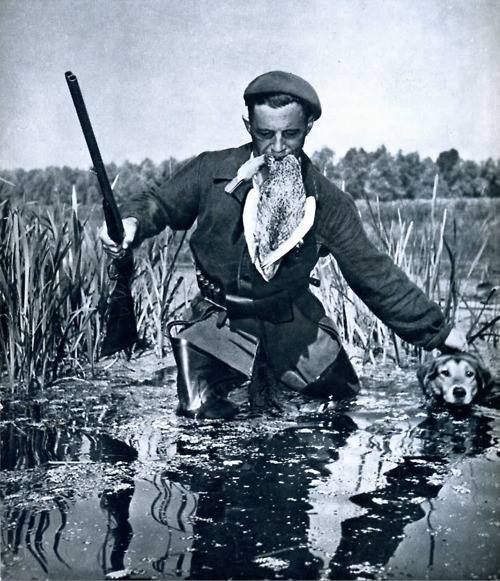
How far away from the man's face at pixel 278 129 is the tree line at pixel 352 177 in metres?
0.11

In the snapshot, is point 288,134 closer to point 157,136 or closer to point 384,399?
point 157,136

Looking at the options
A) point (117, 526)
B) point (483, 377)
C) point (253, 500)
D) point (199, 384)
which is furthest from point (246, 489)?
point (483, 377)

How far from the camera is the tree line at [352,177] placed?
216 cm

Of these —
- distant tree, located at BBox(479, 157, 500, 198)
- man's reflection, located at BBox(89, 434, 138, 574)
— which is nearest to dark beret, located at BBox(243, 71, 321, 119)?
distant tree, located at BBox(479, 157, 500, 198)

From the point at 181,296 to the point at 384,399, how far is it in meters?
0.75

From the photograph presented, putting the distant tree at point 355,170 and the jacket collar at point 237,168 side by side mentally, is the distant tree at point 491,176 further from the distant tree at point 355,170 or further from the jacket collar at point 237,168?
the jacket collar at point 237,168

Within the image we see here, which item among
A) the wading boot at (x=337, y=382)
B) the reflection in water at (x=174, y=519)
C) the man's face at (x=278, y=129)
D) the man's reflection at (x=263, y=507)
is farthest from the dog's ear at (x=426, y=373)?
the reflection in water at (x=174, y=519)

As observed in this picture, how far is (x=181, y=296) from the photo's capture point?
241cm

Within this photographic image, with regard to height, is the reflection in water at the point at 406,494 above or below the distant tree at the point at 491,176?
below

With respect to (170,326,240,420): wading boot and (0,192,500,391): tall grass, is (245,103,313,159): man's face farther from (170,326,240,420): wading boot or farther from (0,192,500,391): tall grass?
(170,326,240,420): wading boot

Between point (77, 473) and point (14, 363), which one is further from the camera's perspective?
point (14, 363)

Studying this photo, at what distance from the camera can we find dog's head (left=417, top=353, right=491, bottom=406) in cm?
213

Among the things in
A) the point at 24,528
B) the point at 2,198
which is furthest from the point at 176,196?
the point at 24,528

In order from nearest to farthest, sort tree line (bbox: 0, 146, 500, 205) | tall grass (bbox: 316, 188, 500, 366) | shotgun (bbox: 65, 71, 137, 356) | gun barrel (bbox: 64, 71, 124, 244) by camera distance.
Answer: gun barrel (bbox: 64, 71, 124, 244), shotgun (bbox: 65, 71, 137, 356), tree line (bbox: 0, 146, 500, 205), tall grass (bbox: 316, 188, 500, 366)
